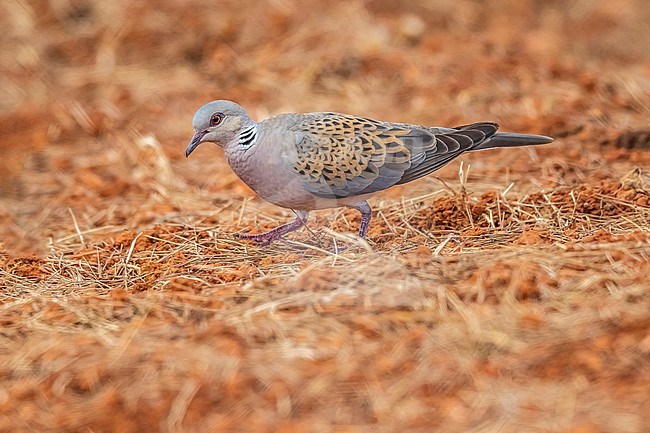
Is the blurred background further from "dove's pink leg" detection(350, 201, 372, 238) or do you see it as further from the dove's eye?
"dove's pink leg" detection(350, 201, 372, 238)

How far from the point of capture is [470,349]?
3.76 metres

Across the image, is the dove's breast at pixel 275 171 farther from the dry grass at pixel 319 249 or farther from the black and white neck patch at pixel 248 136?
the dry grass at pixel 319 249

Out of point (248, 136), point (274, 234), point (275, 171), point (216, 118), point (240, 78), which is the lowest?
point (274, 234)

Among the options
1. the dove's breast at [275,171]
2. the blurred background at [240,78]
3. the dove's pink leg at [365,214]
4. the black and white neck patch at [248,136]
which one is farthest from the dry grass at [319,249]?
the black and white neck patch at [248,136]

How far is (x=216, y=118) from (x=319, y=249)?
0.90m

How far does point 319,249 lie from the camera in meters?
5.07

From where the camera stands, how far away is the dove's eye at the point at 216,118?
5.30 metres

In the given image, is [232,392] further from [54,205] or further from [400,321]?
[54,205]

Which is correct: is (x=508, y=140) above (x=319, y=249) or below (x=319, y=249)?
above

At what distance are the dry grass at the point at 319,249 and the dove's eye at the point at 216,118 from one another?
65 cm

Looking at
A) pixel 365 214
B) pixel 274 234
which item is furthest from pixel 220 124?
pixel 365 214

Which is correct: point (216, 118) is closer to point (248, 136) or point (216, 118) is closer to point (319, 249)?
point (248, 136)

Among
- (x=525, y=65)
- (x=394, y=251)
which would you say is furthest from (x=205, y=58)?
(x=394, y=251)

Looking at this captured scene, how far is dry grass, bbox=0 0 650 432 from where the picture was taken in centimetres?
361
